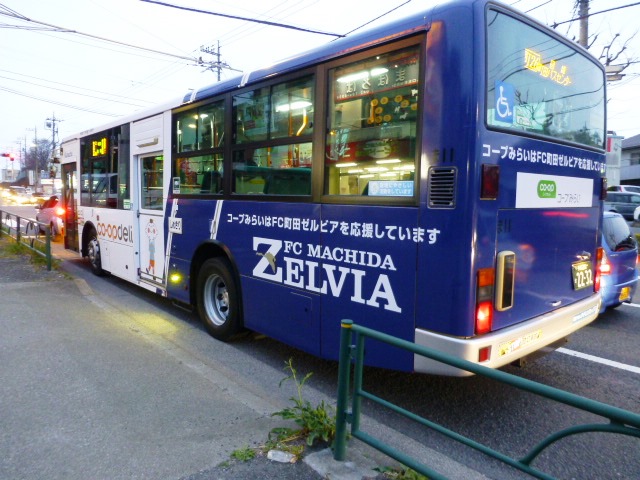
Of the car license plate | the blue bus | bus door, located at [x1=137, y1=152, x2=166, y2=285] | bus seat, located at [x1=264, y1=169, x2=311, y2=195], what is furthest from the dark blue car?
bus door, located at [x1=137, y1=152, x2=166, y2=285]

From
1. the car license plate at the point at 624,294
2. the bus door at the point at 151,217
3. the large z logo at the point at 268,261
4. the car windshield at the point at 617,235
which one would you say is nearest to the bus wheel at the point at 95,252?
the bus door at the point at 151,217

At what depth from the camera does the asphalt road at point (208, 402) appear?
3.09 metres

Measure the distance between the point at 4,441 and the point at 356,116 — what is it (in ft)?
11.1

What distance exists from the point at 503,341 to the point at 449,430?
1042mm

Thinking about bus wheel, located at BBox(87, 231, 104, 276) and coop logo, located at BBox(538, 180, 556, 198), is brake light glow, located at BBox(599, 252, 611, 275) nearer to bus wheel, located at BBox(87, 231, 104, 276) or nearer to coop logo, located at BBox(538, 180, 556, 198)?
coop logo, located at BBox(538, 180, 556, 198)

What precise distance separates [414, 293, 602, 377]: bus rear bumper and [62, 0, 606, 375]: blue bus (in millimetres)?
14

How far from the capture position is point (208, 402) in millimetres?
3877

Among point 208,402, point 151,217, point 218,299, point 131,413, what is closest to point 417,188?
point 208,402

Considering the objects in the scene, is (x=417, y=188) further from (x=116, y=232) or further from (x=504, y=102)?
(x=116, y=232)

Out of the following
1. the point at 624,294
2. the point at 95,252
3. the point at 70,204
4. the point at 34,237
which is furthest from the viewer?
the point at 34,237

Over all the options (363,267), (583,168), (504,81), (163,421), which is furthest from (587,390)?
(163,421)

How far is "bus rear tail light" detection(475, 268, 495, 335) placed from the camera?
3.28m

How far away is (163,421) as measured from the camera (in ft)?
11.6

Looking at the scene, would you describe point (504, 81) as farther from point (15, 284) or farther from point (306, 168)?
point (15, 284)
